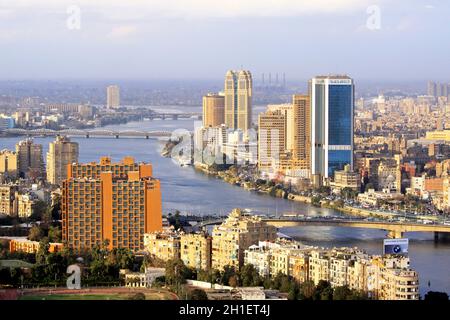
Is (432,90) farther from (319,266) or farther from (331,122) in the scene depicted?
(319,266)

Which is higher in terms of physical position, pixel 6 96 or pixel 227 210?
pixel 6 96

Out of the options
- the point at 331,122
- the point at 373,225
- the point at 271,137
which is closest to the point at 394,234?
the point at 373,225

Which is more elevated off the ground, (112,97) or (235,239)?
(112,97)

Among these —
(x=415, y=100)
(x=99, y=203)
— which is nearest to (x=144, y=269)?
Answer: (x=99, y=203)

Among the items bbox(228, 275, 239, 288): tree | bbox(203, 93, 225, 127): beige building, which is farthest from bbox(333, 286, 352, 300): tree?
bbox(203, 93, 225, 127): beige building

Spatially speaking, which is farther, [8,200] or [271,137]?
[271,137]

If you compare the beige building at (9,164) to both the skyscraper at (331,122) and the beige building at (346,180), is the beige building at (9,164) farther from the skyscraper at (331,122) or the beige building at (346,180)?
the skyscraper at (331,122)
